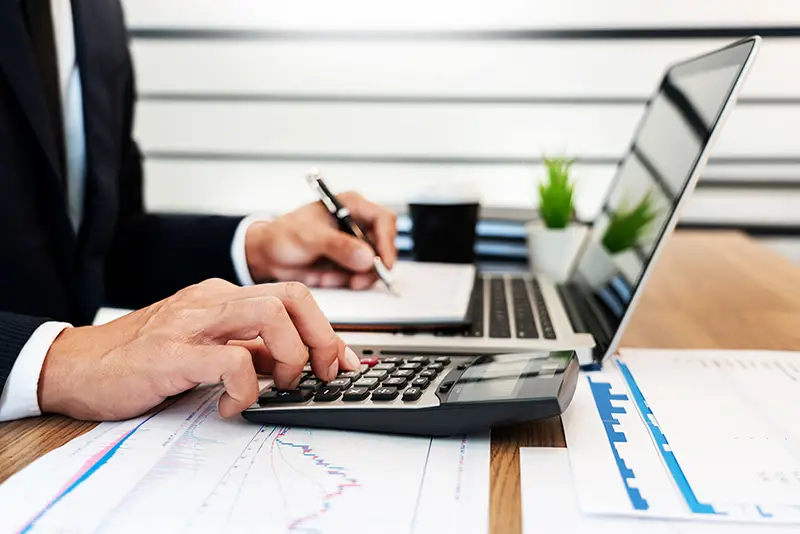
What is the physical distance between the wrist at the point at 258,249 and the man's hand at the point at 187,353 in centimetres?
43

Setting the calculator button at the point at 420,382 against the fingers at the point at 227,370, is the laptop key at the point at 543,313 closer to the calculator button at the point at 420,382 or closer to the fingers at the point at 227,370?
the calculator button at the point at 420,382

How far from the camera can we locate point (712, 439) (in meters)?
0.56

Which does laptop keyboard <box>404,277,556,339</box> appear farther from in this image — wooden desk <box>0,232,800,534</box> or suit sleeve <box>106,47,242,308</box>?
suit sleeve <box>106,47,242,308</box>

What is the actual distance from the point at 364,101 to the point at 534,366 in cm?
130

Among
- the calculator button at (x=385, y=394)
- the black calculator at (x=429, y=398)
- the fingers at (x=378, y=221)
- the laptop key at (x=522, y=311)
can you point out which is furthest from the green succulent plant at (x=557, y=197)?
the calculator button at (x=385, y=394)

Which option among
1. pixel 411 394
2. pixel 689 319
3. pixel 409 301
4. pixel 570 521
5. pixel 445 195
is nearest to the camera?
pixel 570 521

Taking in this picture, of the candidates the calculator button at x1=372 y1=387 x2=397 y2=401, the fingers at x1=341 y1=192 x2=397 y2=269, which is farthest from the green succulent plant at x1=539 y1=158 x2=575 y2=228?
the calculator button at x1=372 y1=387 x2=397 y2=401

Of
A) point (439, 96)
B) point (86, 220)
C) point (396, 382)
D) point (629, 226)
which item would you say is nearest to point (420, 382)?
point (396, 382)

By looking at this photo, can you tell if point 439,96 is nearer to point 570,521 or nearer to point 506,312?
point 506,312

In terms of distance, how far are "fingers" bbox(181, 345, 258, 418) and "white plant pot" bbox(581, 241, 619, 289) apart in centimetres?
51

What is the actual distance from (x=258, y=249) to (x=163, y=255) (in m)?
0.17

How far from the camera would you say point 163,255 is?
1132mm

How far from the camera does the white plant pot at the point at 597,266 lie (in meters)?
0.95

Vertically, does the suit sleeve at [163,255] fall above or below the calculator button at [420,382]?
above
